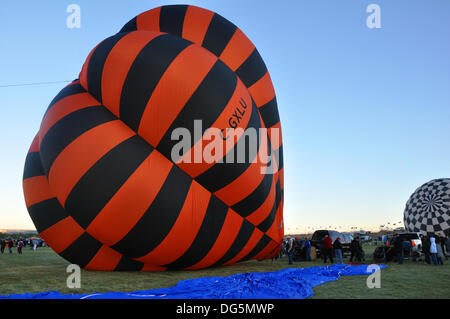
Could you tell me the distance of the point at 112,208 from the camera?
6.57 m

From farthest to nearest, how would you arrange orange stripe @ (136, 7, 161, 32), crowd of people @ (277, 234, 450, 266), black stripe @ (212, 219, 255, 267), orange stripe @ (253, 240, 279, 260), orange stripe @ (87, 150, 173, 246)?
1. crowd of people @ (277, 234, 450, 266)
2. orange stripe @ (253, 240, 279, 260)
3. orange stripe @ (136, 7, 161, 32)
4. black stripe @ (212, 219, 255, 267)
5. orange stripe @ (87, 150, 173, 246)

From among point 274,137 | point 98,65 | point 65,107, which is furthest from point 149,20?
point 274,137

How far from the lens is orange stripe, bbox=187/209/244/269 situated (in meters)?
7.50

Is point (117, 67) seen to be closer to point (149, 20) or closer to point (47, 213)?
point (149, 20)

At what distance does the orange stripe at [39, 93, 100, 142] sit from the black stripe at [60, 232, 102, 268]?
2.52 meters

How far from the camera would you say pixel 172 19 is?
28.4 ft

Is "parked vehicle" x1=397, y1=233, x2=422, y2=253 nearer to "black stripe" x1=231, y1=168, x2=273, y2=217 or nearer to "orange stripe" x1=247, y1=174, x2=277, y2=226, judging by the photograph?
"orange stripe" x1=247, y1=174, x2=277, y2=226

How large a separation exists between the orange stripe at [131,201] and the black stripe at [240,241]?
241 centimetres

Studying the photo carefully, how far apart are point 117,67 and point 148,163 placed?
7.18 feet

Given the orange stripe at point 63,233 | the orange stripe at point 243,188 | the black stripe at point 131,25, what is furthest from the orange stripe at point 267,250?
the black stripe at point 131,25

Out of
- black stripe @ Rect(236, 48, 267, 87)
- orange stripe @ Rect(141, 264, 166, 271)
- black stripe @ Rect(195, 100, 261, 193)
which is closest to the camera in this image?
black stripe @ Rect(195, 100, 261, 193)

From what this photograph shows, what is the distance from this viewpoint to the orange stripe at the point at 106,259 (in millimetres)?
7656

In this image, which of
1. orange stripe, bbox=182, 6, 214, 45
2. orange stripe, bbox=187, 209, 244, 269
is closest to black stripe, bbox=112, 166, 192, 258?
orange stripe, bbox=187, 209, 244, 269
